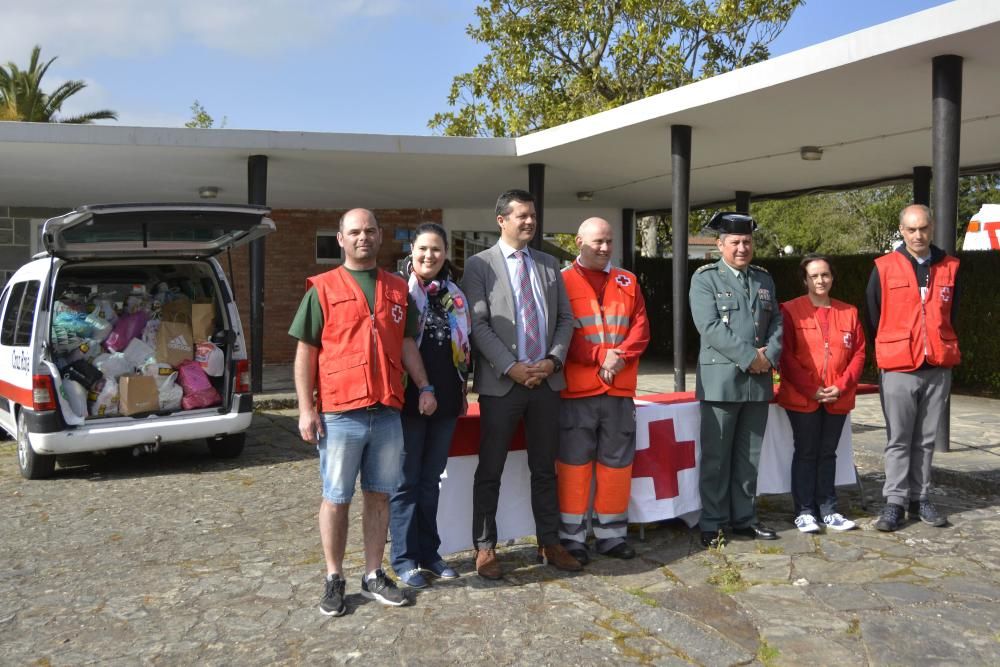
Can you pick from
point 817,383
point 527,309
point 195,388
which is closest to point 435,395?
point 527,309

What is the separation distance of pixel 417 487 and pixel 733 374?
1914 millimetres

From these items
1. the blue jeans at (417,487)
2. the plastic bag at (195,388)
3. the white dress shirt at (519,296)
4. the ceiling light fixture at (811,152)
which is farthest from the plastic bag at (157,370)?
→ the ceiling light fixture at (811,152)

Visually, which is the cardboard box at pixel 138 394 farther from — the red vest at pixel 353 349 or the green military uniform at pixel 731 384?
the green military uniform at pixel 731 384

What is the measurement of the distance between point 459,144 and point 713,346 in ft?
23.8

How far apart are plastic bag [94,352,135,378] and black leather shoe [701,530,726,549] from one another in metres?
5.13

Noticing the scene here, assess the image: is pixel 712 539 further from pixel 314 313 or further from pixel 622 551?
pixel 314 313

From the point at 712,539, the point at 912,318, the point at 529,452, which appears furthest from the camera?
the point at 912,318

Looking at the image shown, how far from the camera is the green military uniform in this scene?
525 centimetres

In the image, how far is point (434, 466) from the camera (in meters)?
4.68

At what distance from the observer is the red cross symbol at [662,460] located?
5.39 metres

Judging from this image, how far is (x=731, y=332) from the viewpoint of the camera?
206 inches

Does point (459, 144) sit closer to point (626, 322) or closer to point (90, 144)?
point (90, 144)

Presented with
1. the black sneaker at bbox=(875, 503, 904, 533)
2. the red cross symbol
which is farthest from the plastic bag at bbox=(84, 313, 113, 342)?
the black sneaker at bbox=(875, 503, 904, 533)

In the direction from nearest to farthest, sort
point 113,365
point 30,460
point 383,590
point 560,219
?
1. point 383,590
2. point 30,460
3. point 113,365
4. point 560,219
